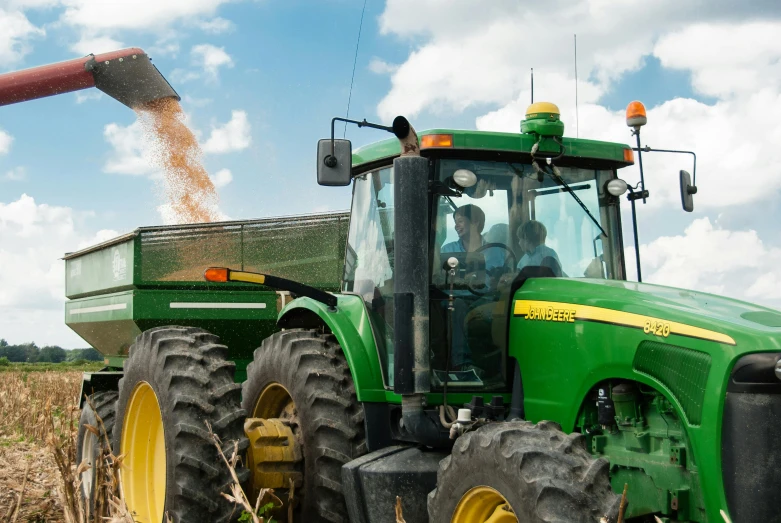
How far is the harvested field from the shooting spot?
18.7 ft

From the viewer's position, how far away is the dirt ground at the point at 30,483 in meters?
6.34

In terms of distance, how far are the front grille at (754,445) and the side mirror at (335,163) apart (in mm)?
2089

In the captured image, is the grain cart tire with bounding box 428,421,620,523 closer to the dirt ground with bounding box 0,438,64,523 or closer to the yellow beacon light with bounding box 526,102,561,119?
the yellow beacon light with bounding box 526,102,561,119

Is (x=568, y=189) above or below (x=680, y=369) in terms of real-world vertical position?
above

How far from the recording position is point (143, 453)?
571cm

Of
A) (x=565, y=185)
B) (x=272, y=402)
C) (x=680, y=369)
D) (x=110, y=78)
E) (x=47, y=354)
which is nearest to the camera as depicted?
(x=680, y=369)

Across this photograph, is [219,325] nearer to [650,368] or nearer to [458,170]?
[458,170]

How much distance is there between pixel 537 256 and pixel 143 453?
2880 millimetres

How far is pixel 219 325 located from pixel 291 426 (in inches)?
99.2

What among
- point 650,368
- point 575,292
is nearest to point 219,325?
Answer: point 575,292

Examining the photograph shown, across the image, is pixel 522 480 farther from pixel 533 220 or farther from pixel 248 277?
pixel 248 277

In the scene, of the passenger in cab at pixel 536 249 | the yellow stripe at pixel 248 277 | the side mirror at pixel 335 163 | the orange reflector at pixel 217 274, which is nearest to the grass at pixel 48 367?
the yellow stripe at pixel 248 277

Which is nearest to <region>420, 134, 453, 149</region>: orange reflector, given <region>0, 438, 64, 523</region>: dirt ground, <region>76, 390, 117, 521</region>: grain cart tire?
<region>0, 438, 64, 523</region>: dirt ground

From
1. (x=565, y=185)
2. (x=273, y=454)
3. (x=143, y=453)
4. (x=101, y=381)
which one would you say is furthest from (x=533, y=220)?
(x=101, y=381)
